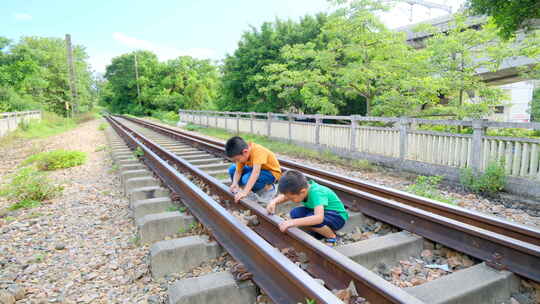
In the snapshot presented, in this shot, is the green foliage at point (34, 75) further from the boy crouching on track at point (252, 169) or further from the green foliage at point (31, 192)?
the boy crouching on track at point (252, 169)

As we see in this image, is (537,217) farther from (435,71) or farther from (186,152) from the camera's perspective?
(186,152)

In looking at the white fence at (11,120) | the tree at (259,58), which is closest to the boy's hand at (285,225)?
the tree at (259,58)

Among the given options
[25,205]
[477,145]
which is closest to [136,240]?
[25,205]

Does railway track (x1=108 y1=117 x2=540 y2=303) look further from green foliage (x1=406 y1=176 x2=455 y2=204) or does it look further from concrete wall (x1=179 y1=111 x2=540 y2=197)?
concrete wall (x1=179 y1=111 x2=540 y2=197)

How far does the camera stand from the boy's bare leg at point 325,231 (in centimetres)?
317

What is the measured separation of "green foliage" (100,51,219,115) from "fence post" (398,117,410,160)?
32.4 meters

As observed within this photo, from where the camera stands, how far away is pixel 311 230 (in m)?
3.29

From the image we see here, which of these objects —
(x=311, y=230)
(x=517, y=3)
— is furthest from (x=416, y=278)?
(x=517, y=3)

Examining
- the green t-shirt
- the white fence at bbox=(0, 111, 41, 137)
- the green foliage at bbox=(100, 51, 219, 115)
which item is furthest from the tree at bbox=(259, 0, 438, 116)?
the green foliage at bbox=(100, 51, 219, 115)

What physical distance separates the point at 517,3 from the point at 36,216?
26.9ft

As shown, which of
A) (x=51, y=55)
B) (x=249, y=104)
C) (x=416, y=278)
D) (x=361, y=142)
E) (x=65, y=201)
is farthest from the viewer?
(x=51, y=55)

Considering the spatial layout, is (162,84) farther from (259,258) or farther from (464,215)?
(259,258)

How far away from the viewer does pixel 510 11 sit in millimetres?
5914

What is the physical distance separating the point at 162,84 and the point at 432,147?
46156 mm
